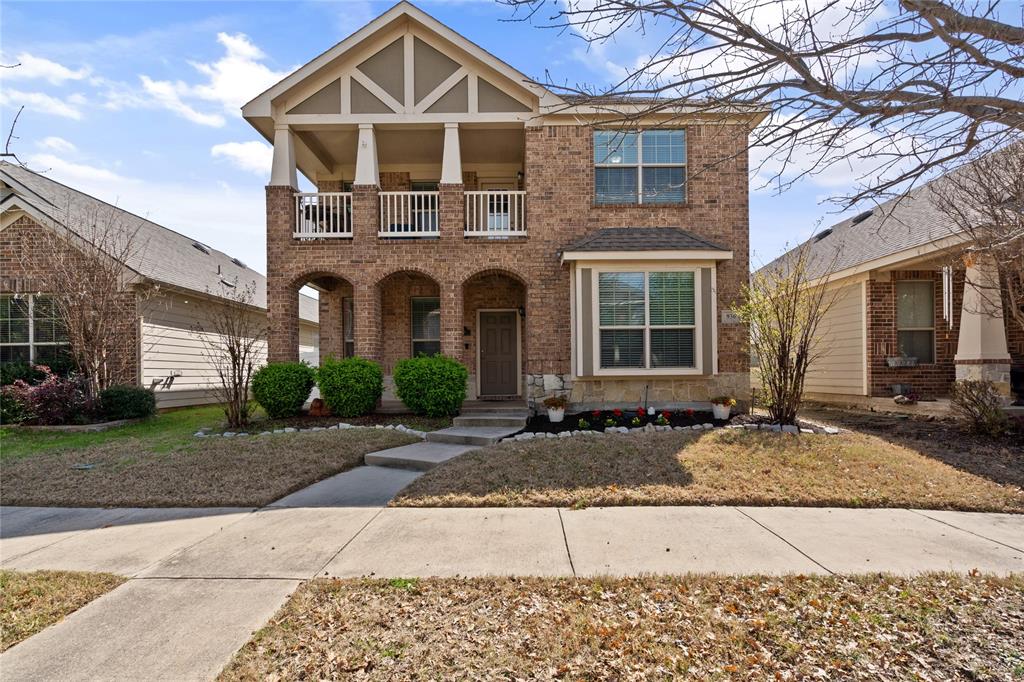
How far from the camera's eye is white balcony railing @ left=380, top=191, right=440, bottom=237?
11.0 metres

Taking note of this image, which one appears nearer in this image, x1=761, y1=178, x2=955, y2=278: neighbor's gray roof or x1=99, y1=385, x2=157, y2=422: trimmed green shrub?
x1=761, y1=178, x2=955, y2=278: neighbor's gray roof

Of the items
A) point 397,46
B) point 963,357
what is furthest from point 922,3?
point 397,46

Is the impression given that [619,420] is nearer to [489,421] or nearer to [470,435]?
[489,421]

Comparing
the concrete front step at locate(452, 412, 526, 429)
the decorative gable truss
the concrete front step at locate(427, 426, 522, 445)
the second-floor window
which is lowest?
the concrete front step at locate(427, 426, 522, 445)

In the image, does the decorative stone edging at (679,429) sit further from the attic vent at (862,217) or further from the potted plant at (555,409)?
the attic vent at (862,217)

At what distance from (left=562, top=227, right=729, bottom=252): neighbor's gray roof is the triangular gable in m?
3.08

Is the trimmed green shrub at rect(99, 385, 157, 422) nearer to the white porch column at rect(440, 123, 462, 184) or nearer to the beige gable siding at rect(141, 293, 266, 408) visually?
the beige gable siding at rect(141, 293, 266, 408)

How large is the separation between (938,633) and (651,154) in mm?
9681

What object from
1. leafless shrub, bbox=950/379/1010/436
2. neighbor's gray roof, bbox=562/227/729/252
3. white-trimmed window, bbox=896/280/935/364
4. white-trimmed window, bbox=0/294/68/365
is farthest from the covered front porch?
white-trimmed window, bbox=896/280/935/364

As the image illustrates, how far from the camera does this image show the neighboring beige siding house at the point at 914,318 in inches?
354

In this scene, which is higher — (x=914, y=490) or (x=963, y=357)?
(x=963, y=357)

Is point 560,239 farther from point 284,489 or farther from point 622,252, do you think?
point 284,489

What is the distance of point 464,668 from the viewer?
8.29ft

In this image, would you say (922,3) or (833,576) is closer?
(922,3)
